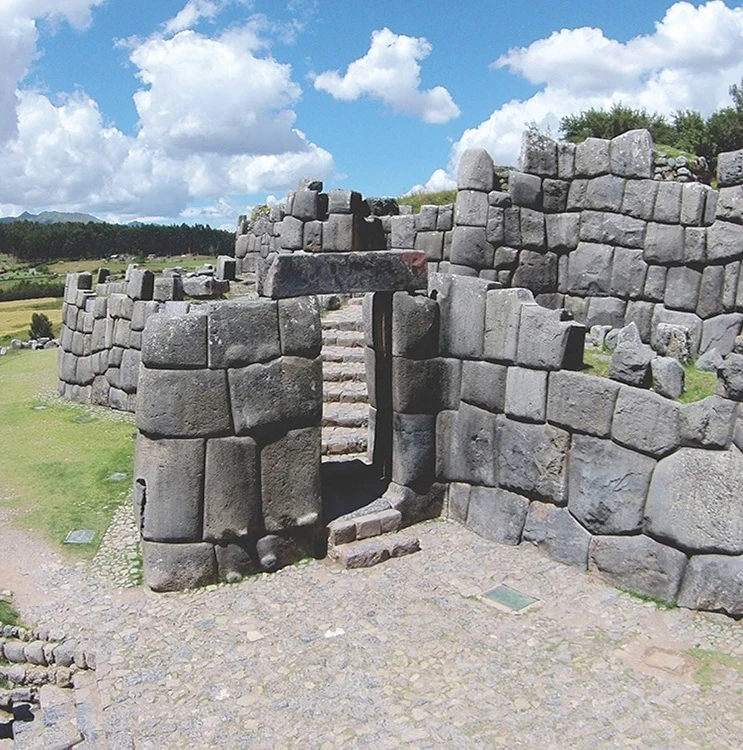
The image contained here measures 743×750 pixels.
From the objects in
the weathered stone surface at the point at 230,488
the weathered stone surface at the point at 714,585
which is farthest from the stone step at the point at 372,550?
the weathered stone surface at the point at 714,585

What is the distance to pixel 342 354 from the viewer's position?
14.1m

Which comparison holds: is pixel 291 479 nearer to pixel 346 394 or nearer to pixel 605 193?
pixel 346 394

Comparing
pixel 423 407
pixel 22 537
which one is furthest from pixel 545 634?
pixel 22 537

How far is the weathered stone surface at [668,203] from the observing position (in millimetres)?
11766

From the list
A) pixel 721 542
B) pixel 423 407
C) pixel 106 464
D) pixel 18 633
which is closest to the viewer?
pixel 721 542

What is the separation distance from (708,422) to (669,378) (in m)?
0.57

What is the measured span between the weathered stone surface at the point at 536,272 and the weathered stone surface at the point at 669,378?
20.4 feet

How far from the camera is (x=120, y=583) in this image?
8.09m

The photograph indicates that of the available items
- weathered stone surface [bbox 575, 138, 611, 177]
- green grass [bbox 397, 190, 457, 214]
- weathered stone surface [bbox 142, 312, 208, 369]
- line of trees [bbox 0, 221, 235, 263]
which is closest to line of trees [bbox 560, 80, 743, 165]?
green grass [bbox 397, 190, 457, 214]

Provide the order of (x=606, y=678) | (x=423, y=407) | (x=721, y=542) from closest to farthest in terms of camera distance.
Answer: (x=606, y=678) < (x=721, y=542) < (x=423, y=407)

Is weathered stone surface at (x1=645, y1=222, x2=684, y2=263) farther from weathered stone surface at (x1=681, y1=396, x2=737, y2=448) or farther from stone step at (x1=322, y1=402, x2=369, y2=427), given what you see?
weathered stone surface at (x1=681, y1=396, x2=737, y2=448)

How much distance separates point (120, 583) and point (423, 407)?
12.6 feet

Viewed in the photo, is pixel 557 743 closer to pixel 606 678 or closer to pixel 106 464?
pixel 606 678

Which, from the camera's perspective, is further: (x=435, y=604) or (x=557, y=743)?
(x=435, y=604)
